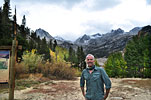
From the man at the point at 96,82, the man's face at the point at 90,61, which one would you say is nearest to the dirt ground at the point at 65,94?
the man at the point at 96,82

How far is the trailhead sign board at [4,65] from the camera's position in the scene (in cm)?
594

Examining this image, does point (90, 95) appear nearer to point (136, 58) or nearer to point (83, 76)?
A: point (83, 76)

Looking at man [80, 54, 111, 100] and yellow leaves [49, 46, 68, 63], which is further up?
yellow leaves [49, 46, 68, 63]

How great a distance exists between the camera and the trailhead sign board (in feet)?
19.5

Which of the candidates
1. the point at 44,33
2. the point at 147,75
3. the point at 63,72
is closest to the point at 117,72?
the point at 147,75

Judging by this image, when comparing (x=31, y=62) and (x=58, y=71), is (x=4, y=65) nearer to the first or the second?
(x=31, y=62)

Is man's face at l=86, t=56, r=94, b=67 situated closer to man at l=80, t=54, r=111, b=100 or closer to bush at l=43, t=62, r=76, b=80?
man at l=80, t=54, r=111, b=100

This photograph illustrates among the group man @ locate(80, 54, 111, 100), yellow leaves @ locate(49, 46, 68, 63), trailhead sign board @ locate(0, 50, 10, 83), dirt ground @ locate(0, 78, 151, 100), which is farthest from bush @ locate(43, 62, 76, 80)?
man @ locate(80, 54, 111, 100)

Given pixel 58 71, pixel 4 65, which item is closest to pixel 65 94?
pixel 4 65

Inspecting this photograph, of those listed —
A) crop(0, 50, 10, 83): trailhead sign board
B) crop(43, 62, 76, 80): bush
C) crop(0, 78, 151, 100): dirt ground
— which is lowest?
crop(0, 78, 151, 100): dirt ground

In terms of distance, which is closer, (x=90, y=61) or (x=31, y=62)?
(x=90, y=61)

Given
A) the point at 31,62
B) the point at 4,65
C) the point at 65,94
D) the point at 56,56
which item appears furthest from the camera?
the point at 56,56

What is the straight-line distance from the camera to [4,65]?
20.0 ft

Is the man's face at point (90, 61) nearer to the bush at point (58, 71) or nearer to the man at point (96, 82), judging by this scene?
the man at point (96, 82)
